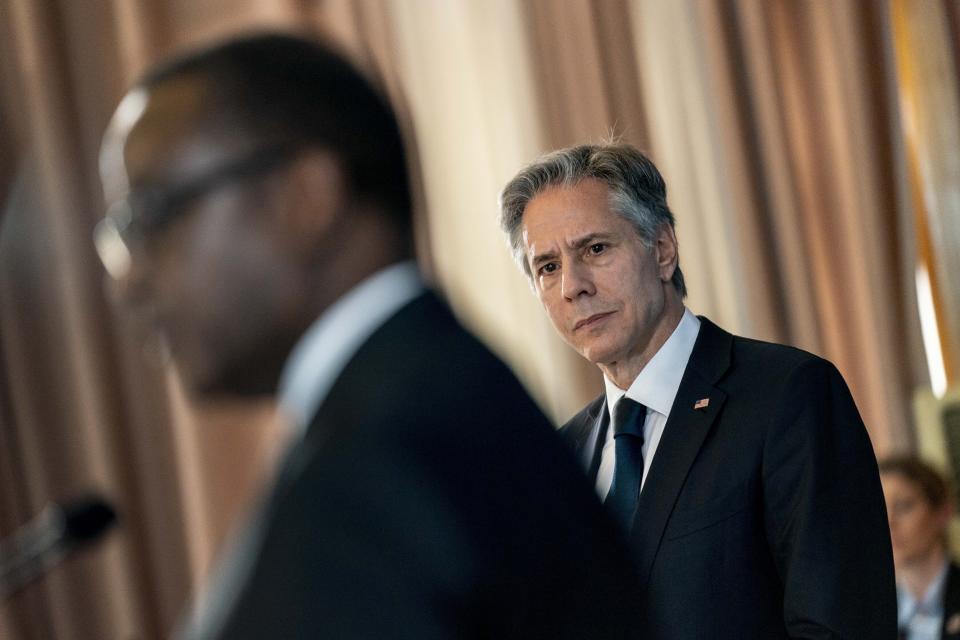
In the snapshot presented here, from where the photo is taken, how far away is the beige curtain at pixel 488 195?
4.88m

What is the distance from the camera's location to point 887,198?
5.82 meters

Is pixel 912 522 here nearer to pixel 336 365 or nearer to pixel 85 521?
pixel 85 521

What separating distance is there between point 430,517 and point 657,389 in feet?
5.38

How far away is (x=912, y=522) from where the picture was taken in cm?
497

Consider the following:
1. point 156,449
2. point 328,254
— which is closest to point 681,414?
point 328,254

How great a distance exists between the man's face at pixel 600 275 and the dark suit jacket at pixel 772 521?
25 centimetres

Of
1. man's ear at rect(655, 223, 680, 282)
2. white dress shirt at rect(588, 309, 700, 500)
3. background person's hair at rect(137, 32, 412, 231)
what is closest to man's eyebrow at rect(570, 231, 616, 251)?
man's ear at rect(655, 223, 680, 282)

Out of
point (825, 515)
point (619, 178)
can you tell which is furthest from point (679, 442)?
point (619, 178)

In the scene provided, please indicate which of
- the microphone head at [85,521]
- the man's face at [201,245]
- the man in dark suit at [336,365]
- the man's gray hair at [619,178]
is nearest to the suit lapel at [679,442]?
the man's gray hair at [619,178]

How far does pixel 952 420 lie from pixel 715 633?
11.5 feet

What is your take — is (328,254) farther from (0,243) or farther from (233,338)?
(0,243)

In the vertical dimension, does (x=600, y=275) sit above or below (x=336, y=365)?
below

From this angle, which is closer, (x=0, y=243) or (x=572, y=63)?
(x=0, y=243)

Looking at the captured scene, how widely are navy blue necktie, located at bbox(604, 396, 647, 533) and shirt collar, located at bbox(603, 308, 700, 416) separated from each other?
1.0 inches
